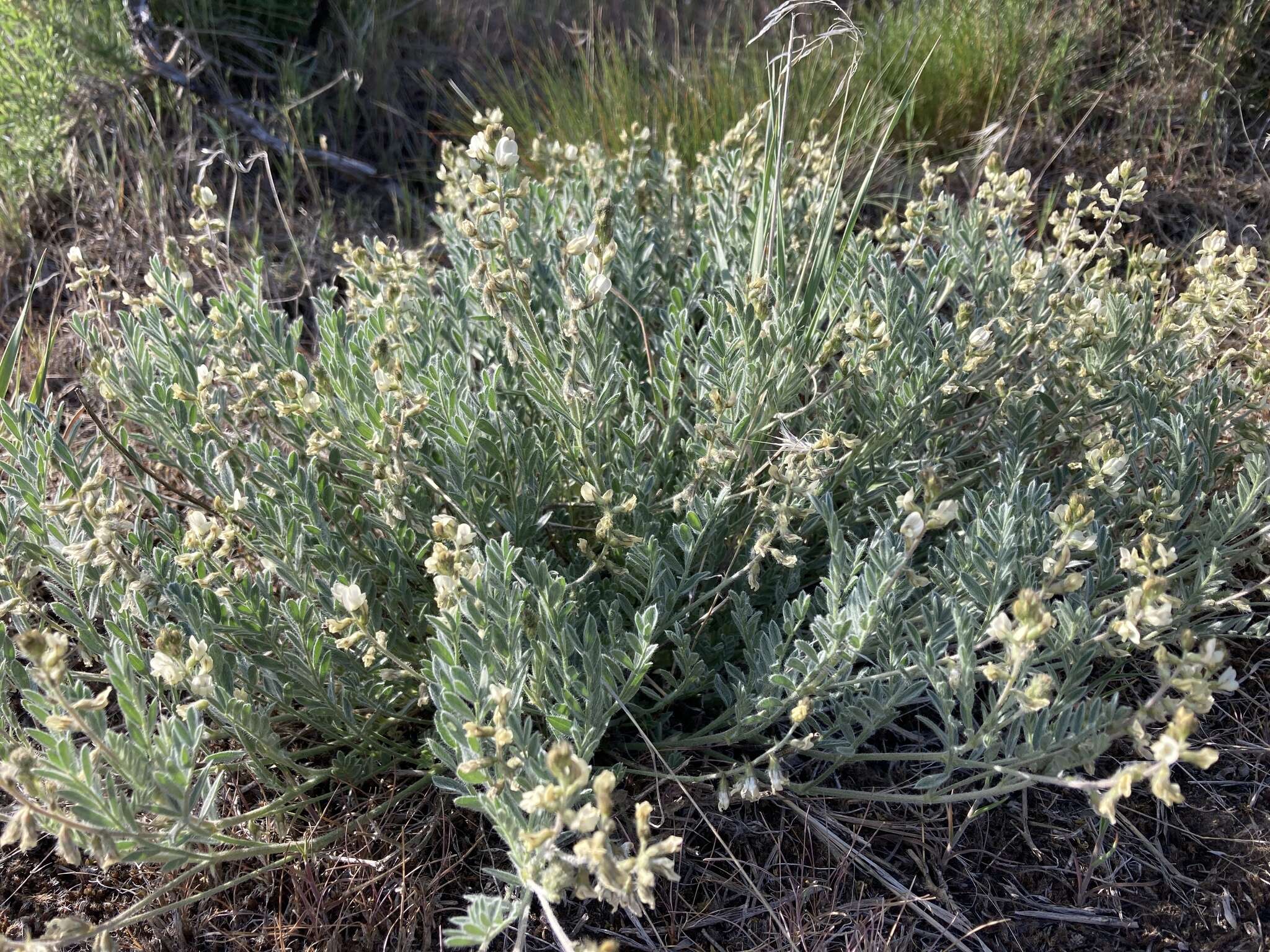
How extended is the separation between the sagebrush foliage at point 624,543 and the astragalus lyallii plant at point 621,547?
13 mm

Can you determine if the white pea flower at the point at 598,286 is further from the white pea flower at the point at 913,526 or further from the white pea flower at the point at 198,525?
the white pea flower at the point at 198,525

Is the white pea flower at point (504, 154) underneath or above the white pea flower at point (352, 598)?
above

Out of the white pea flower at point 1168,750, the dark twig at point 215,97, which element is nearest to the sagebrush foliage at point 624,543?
the white pea flower at point 1168,750

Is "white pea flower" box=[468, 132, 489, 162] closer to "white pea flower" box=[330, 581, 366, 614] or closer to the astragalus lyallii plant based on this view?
the astragalus lyallii plant

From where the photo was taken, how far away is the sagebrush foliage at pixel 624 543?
171 cm

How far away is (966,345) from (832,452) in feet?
Answer: 1.33

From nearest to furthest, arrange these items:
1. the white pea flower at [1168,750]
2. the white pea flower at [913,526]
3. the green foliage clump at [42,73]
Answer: the white pea flower at [1168,750] < the white pea flower at [913,526] < the green foliage clump at [42,73]

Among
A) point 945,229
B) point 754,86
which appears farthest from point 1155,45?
point 945,229

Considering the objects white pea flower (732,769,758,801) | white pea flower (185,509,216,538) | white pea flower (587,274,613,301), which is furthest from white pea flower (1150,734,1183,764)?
white pea flower (185,509,216,538)

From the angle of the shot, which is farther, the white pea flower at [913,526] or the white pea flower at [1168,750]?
the white pea flower at [913,526]

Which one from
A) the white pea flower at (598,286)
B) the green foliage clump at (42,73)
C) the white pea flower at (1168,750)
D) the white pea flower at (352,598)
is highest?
the green foliage clump at (42,73)

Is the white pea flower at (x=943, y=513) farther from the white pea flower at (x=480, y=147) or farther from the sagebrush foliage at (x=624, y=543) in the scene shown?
the white pea flower at (x=480, y=147)

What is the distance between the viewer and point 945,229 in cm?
286

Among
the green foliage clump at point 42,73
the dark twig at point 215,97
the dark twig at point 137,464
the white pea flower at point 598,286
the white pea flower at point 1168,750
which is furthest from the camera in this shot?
the dark twig at point 215,97
